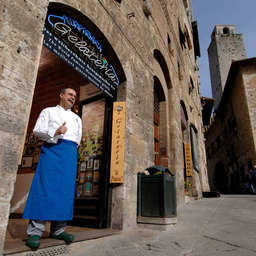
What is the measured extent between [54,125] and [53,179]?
1.96ft

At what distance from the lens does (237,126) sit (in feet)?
66.9

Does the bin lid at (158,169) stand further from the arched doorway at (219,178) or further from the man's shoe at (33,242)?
the arched doorway at (219,178)

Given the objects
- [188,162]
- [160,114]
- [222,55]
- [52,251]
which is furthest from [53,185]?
[222,55]

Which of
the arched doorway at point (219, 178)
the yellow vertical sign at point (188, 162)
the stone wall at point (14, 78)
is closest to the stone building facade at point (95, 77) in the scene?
the stone wall at point (14, 78)

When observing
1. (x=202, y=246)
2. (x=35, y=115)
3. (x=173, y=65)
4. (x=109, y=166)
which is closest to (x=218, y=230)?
(x=202, y=246)

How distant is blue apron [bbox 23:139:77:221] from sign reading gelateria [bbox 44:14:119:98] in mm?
1500

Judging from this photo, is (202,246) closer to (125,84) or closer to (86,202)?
(86,202)

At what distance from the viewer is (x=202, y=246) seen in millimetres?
2631

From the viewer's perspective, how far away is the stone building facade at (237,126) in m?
17.5

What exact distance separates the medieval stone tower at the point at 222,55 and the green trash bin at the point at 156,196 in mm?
36375

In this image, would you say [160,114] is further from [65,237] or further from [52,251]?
[52,251]

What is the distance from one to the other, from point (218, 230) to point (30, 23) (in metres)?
3.90

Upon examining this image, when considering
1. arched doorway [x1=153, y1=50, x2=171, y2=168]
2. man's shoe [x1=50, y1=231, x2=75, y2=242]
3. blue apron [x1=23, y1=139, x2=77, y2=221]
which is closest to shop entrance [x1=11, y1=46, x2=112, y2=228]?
man's shoe [x1=50, y1=231, x2=75, y2=242]

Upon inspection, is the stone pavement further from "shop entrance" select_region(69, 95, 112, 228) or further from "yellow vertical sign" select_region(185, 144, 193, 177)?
"yellow vertical sign" select_region(185, 144, 193, 177)
